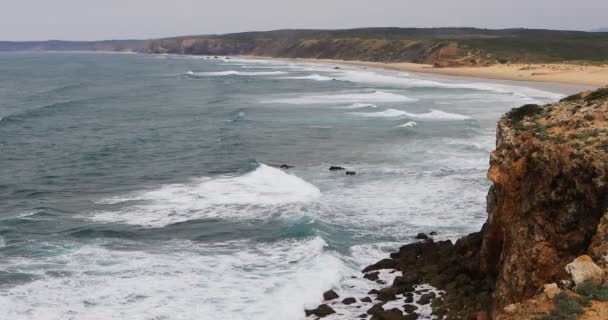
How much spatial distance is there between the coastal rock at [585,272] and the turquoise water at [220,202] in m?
7.68

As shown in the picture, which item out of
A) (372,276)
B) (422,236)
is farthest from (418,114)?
(372,276)

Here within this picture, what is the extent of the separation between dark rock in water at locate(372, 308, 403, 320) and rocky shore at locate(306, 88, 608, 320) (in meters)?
0.03

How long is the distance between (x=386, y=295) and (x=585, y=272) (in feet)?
26.2

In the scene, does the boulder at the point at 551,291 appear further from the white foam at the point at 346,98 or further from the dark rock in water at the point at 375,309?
the white foam at the point at 346,98

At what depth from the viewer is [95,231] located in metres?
23.3

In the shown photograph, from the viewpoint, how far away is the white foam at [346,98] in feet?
212

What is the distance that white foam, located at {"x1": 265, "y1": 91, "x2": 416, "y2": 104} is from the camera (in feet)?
212

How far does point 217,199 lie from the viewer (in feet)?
90.2

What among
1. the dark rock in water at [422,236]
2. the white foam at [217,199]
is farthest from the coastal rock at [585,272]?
the white foam at [217,199]

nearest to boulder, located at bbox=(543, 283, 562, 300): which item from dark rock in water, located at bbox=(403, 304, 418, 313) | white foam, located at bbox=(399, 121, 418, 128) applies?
dark rock in water, located at bbox=(403, 304, 418, 313)

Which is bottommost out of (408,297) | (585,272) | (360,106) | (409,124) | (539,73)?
(408,297)

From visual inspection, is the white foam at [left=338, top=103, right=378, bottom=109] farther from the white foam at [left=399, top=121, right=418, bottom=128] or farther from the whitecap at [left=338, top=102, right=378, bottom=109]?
the white foam at [left=399, top=121, right=418, bottom=128]

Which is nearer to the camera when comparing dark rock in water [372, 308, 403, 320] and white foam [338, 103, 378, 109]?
dark rock in water [372, 308, 403, 320]

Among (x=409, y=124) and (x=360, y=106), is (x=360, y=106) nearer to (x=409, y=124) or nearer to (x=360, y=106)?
(x=360, y=106)
